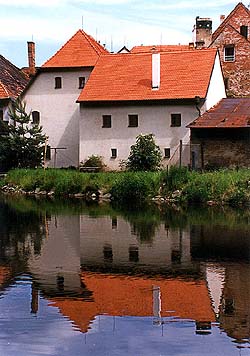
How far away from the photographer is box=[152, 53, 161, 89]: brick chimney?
45969mm

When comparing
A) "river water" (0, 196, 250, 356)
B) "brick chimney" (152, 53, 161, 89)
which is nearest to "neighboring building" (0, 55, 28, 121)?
"brick chimney" (152, 53, 161, 89)

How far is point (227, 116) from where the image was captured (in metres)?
42.4

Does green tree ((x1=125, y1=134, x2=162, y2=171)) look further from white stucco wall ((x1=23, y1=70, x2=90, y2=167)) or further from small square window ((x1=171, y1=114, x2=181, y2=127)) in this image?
white stucco wall ((x1=23, y1=70, x2=90, y2=167))

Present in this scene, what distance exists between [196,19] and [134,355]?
165 feet

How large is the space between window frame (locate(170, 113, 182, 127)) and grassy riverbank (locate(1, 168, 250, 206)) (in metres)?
8.08

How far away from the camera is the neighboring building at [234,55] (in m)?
56.1

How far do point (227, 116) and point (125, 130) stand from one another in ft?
24.5

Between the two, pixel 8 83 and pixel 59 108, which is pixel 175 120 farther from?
pixel 8 83

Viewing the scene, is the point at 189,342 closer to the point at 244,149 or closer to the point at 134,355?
the point at 134,355

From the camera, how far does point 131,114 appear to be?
152 feet

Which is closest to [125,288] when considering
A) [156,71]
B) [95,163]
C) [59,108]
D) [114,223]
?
[114,223]

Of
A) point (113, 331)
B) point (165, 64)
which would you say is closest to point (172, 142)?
Result: point (165, 64)

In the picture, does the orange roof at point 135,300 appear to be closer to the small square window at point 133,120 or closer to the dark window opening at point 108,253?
the dark window opening at point 108,253

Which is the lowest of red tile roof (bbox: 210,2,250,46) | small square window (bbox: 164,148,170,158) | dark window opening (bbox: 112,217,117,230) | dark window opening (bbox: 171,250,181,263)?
dark window opening (bbox: 171,250,181,263)
